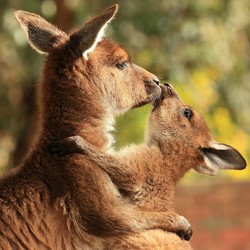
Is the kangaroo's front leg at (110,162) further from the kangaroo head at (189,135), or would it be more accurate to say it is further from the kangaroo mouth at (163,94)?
the kangaroo mouth at (163,94)

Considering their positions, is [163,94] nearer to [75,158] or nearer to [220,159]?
[220,159]

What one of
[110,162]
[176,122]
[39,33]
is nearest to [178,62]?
[176,122]

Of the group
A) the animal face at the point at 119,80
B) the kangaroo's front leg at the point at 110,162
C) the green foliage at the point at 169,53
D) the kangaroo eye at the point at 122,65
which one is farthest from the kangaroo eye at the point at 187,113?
the green foliage at the point at 169,53

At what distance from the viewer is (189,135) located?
7555 millimetres

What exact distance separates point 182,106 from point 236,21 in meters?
8.43

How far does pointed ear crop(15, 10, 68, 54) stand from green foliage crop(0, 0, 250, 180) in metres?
6.25

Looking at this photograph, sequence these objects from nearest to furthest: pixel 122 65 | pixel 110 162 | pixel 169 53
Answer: pixel 110 162, pixel 122 65, pixel 169 53

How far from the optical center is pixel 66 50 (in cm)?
684

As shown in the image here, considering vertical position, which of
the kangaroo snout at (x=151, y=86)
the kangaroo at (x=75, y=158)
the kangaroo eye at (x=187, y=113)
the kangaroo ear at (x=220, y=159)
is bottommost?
the kangaroo at (x=75, y=158)

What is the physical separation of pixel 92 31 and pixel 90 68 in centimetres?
29

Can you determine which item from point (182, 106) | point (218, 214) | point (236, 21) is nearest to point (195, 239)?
point (218, 214)

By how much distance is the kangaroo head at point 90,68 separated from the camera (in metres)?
6.74

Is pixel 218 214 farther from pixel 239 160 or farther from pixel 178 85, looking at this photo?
pixel 239 160

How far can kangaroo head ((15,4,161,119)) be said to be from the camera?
674cm
